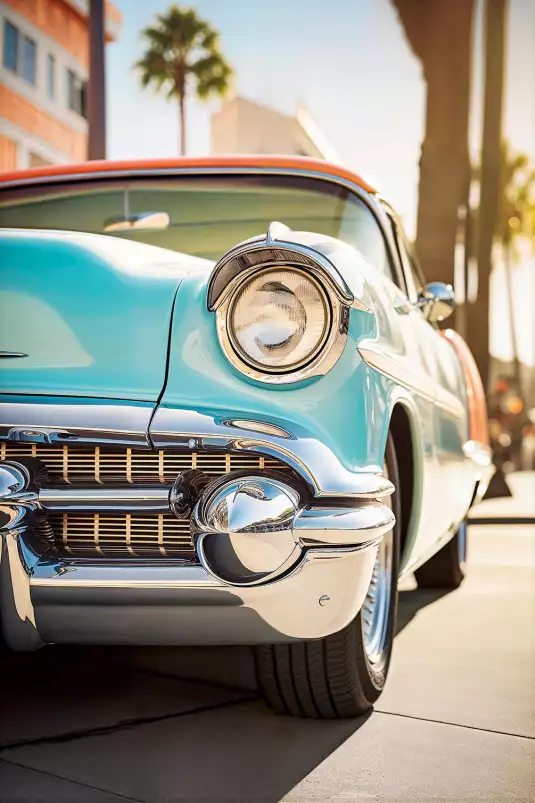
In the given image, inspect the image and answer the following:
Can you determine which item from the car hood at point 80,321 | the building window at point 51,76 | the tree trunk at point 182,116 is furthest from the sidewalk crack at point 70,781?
the tree trunk at point 182,116

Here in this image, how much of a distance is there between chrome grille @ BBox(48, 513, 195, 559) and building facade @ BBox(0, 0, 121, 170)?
60.8ft

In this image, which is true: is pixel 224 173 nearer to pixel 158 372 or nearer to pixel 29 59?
pixel 158 372

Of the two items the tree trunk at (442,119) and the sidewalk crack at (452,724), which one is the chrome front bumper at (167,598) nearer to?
the sidewalk crack at (452,724)

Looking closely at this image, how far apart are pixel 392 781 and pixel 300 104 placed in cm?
2145

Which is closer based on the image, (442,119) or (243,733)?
(243,733)

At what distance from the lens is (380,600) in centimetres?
312

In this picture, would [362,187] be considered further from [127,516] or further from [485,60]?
[485,60]

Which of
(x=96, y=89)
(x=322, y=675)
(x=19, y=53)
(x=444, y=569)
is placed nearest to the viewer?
(x=322, y=675)

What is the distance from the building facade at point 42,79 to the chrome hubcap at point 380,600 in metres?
18.1

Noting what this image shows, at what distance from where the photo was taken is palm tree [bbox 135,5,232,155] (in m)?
28.5

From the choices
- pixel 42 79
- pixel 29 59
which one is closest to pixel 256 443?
pixel 29 59

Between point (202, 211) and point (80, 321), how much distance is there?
1.11 metres

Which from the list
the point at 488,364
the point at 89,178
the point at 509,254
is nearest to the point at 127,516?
the point at 89,178

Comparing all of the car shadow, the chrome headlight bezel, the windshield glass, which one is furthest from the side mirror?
the chrome headlight bezel
